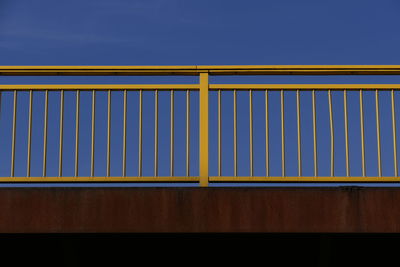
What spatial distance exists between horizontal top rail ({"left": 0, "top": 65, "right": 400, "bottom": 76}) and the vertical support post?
0.50ft

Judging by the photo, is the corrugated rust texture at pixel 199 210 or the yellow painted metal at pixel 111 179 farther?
the yellow painted metal at pixel 111 179

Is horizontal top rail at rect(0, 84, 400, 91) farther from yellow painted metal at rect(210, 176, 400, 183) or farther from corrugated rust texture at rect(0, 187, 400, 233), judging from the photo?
corrugated rust texture at rect(0, 187, 400, 233)

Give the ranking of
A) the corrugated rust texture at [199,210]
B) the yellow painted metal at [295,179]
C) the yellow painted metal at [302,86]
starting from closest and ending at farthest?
the corrugated rust texture at [199,210], the yellow painted metal at [295,179], the yellow painted metal at [302,86]

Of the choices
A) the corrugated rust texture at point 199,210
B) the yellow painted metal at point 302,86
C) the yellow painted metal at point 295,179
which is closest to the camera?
the corrugated rust texture at point 199,210

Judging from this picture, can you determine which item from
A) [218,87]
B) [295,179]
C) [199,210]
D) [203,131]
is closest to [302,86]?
[218,87]

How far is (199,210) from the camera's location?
7430 mm

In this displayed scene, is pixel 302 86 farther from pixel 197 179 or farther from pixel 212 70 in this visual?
pixel 197 179

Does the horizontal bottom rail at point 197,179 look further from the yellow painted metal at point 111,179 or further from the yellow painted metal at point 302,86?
the yellow painted metal at point 302,86

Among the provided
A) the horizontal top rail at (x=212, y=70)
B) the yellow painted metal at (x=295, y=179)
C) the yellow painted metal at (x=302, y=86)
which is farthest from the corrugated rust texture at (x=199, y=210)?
the horizontal top rail at (x=212, y=70)

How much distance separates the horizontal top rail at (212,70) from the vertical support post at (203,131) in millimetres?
151

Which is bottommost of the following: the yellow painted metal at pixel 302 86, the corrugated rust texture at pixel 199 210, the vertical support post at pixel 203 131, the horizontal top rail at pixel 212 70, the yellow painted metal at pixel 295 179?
the corrugated rust texture at pixel 199 210

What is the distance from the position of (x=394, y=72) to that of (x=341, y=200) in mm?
1591

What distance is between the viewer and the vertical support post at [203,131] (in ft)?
25.3

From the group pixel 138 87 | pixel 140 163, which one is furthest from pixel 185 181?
pixel 138 87
